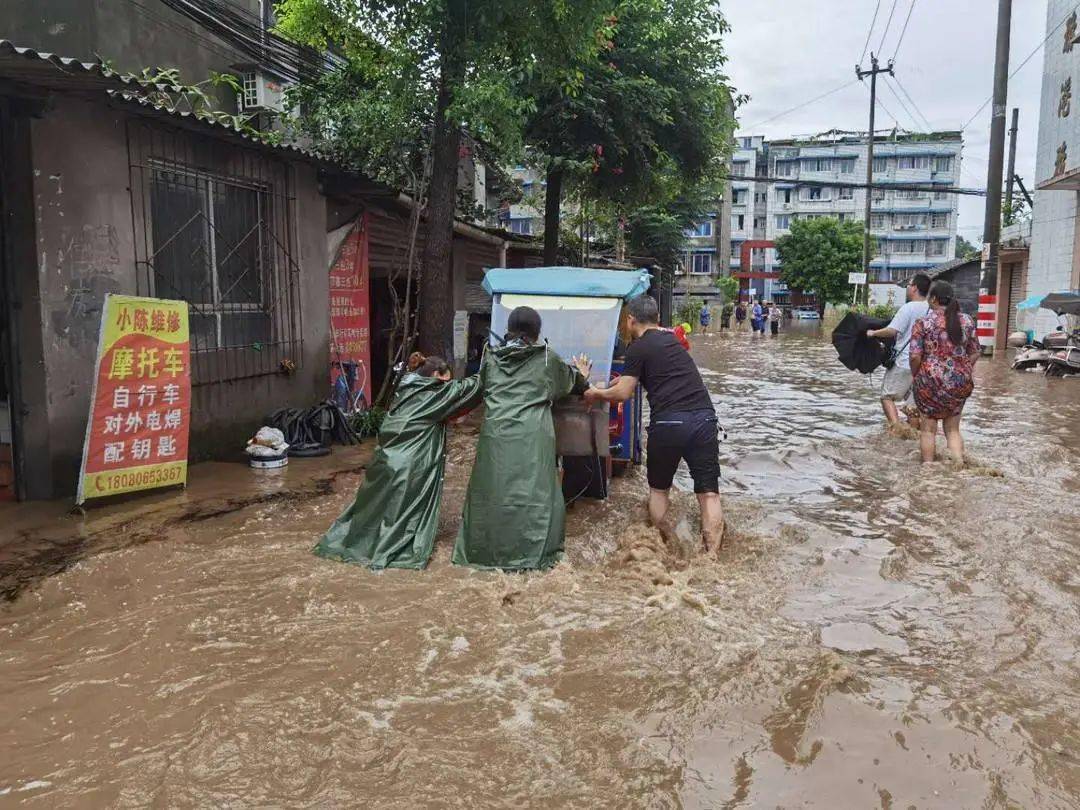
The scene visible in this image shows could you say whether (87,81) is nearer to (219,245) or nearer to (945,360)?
(219,245)

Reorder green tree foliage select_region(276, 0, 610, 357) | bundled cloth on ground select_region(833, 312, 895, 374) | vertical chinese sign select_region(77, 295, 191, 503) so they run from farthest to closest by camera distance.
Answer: bundled cloth on ground select_region(833, 312, 895, 374) < green tree foliage select_region(276, 0, 610, 357) < vertical chinese sign select_region(77, 295, 191, 503)

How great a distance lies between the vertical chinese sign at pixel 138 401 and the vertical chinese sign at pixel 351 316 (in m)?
3.18

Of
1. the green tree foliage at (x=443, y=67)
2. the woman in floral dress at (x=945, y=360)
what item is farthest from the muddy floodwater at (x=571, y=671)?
the green tree foliage at (x=443, y=67)

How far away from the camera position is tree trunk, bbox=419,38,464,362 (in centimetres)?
868

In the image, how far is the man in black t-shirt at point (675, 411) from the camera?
5391 mm

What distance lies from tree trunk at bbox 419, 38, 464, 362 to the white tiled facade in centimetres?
1360

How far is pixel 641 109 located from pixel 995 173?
26.8 ft

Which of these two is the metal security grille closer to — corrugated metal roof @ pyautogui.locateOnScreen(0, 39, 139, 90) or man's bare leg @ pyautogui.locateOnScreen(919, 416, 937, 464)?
corrugated metal roof @ pyautogui.locateOnScreen(0, 39, 139, 90)

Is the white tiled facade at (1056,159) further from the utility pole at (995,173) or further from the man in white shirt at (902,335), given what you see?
the man in white shirt at (902,335)

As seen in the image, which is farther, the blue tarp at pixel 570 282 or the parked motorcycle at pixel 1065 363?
the parked motorcycle at pixel 1065 363

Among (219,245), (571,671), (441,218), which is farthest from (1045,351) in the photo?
(571,671)

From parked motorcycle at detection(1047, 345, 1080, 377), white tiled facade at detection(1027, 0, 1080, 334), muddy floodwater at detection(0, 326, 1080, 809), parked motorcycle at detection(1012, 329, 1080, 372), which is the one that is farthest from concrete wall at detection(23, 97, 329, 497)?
white tiled facade at detection(1027, 0, 1080, 334)

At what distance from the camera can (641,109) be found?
43.2 feet

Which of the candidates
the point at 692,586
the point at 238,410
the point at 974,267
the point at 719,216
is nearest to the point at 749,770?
the point at 692,586
